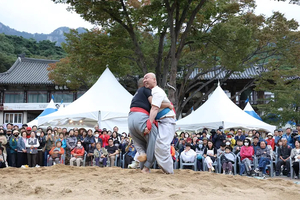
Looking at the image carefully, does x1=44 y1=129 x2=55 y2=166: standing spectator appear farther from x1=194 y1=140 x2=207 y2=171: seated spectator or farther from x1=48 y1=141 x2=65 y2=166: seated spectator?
x1=194 y1=140 x2=207 y2=171: seated spectator

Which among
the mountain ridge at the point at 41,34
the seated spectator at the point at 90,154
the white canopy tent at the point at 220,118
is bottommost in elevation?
the seated spectator at the point at 90,154

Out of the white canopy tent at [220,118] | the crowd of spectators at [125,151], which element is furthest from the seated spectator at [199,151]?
the white canopy tent at [220,118]

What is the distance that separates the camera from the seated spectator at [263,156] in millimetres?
10242

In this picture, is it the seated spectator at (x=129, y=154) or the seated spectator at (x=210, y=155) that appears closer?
the seated spectator at (x=210, y=155)

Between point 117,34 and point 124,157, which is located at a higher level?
point 117,34

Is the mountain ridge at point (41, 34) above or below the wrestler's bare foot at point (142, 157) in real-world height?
above

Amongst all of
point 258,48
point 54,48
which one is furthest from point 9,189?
point 54,48

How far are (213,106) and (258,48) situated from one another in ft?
19.9

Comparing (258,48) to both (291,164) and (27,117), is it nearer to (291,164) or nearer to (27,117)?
(291,164)

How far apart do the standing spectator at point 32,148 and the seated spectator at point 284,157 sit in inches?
309

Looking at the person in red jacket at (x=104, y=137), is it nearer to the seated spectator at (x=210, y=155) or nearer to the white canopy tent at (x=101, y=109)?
the white canopy tent at (x=101, y=109)

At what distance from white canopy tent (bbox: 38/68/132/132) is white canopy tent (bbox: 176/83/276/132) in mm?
3182

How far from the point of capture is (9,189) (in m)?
4.25

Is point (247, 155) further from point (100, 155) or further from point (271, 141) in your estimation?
point (100, 155)
